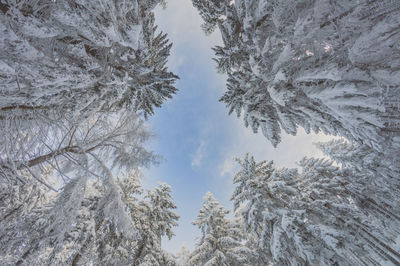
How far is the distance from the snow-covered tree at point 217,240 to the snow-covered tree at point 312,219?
61.3 inches

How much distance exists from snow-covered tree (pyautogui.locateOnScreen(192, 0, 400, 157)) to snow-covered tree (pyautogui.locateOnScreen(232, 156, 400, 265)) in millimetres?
3177

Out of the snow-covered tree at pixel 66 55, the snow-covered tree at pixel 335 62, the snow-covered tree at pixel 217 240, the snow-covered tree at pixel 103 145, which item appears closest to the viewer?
the snow-covered tree at pixel 66 55

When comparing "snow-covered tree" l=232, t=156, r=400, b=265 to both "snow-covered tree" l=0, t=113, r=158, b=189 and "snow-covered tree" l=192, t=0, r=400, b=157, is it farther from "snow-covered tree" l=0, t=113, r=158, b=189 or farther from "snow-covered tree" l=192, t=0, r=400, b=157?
"snow-covered tree" l=0, t=113, r=158, b=189

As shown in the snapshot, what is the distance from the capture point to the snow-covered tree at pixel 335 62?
8.06ft

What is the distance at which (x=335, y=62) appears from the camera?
298 centimetres

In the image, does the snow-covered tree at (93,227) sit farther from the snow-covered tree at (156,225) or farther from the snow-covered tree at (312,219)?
the snow-covered tree at (312,219)

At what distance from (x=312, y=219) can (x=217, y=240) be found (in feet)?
21.5

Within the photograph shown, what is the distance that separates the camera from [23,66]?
2.21 meters

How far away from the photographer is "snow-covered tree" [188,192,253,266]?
9.24m

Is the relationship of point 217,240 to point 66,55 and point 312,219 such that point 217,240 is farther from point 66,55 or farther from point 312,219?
point 66,55

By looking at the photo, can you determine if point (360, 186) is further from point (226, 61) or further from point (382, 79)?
point (226, 61)

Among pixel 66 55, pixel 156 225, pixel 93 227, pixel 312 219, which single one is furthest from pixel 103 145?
pixel 312 219

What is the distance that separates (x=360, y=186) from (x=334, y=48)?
635 centimetres

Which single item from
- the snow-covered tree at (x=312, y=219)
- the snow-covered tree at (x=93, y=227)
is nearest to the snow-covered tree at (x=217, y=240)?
the snow-covered tree at (x=312, y=219)
